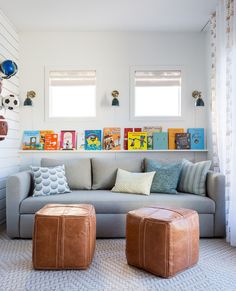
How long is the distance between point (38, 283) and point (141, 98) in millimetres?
2849

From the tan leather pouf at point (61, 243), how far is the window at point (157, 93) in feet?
7.30

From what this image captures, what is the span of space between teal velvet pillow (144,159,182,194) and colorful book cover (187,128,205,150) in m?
0.67

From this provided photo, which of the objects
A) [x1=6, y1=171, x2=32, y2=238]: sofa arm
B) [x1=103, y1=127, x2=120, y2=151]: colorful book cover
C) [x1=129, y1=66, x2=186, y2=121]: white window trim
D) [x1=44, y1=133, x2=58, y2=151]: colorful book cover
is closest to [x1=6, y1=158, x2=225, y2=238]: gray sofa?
[x1=6, y1=171, x2=32, y2=238]: sofa arm

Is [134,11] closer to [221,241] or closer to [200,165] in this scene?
[200,165]

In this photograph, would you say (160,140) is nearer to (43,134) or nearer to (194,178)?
(194,178)

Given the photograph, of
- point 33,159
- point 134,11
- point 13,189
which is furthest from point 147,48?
point 13,189

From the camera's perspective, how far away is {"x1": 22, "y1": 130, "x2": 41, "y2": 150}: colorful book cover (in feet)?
13.3

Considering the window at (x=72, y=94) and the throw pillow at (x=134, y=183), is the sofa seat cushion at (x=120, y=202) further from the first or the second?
the window at (x=72, y=94)

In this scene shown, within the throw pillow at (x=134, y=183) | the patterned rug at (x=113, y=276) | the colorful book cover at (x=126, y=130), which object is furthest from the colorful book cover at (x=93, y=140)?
the patterned rug at (x=113, y=276)

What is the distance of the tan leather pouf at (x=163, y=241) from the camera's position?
2156mm

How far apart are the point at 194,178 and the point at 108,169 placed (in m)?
1.08

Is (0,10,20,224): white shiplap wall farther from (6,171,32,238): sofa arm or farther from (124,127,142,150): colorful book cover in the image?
(124,127,142,150): colorful book cover

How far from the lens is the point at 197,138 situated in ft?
13.4

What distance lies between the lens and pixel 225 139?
311 cm
